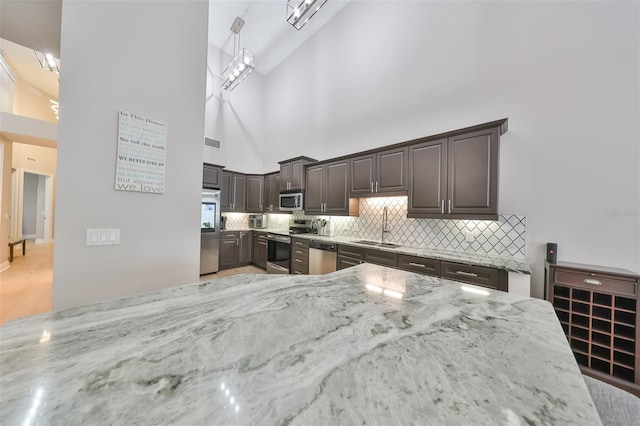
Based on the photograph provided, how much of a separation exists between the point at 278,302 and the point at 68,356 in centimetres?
60

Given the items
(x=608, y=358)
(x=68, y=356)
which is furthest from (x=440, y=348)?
(x=608, y=358)

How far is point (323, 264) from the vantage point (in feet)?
11.1

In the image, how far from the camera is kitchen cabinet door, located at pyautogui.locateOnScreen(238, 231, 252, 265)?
504cm

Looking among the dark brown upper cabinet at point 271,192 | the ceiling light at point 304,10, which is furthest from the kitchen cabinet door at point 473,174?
the dark brown upper cabinet at point 271,192

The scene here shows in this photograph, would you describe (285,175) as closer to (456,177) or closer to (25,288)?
(456,177)

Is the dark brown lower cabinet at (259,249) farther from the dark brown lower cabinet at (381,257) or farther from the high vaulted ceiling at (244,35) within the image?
the high vaulted ceiling at (244,35)

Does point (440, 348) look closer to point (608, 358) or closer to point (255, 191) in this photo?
point (608, 358)

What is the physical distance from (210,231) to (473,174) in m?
4.35

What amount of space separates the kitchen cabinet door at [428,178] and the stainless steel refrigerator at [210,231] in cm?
365

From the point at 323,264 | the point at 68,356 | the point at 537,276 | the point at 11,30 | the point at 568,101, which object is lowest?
the point at 323,264

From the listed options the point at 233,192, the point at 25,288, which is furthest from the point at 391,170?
the point at 25,288

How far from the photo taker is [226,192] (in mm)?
Answer: 4961

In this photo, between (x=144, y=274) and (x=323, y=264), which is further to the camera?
(x=323, y=264)

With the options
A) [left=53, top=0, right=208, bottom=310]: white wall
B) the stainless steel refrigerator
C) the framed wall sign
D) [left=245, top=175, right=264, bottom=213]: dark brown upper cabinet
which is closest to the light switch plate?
[left=53, top=0, right=208, bottom=310]: white wall
